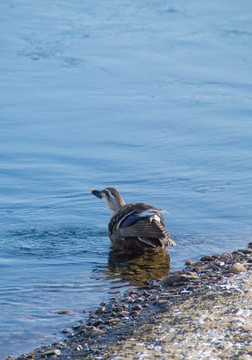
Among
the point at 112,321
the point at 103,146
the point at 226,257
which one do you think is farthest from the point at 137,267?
the point at 103,146

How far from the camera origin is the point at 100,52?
65.4ft

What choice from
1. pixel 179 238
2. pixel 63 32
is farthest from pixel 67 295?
pixel 63 32

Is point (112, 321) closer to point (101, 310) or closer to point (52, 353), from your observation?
Answer: point (101, 310)

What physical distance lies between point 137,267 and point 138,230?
0.54 meters

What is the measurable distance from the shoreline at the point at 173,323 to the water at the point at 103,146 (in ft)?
1.17

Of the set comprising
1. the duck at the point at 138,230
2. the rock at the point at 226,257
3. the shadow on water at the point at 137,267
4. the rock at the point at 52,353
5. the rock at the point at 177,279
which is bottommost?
the rock at the point at 52,353

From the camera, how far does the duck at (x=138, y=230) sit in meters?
9.20

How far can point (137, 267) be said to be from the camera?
29.7 ft

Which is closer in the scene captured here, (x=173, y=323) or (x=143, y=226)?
(x=173, y=323)

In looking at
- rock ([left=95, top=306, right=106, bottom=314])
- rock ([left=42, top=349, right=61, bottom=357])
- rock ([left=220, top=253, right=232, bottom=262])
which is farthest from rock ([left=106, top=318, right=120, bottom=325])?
rock ([left=220, top=253, right=232, bottom=262])

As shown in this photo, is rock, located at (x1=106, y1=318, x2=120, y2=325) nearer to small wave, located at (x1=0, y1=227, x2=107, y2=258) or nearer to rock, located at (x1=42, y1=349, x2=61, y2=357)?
rock, located at (x1=42, y1=349, x2=61, y2=357)

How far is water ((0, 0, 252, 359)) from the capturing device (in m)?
8.65

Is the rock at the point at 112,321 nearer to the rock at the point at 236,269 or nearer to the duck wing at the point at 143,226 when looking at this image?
the rock at the point at 236,269

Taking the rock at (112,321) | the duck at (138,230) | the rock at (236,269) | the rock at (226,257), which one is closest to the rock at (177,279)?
the rock at (236,269)
